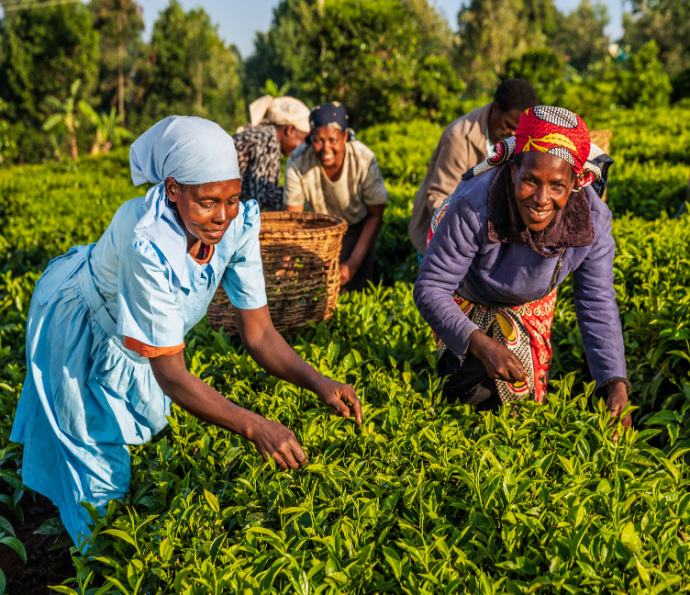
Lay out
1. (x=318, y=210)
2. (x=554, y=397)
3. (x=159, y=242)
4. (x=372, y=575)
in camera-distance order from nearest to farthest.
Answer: (x=372, y=575) < (x=159, y=242) < (x=554, y=397) < (x=318, y=210)

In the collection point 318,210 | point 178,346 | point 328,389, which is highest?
point 318,210

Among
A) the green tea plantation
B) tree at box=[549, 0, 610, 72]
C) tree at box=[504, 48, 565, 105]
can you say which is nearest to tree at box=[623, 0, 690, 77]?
tree at box=[549, 0, 610, 72]

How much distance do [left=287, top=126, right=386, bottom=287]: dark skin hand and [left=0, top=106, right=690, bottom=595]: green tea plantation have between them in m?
0.91

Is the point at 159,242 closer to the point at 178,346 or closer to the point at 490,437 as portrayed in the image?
the point at 178,346

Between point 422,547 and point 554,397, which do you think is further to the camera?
point 554,397

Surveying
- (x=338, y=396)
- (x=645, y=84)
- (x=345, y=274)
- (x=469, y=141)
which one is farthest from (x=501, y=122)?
(x=645, y=84)

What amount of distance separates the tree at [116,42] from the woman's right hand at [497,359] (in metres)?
36.1

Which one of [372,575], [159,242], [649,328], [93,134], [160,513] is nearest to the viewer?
[372,575]

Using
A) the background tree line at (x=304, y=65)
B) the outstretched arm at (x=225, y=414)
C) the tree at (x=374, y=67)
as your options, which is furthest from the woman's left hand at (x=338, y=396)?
the tree at (x=374, y=67)

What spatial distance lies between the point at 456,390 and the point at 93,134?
1388 inches

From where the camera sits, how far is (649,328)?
291cm

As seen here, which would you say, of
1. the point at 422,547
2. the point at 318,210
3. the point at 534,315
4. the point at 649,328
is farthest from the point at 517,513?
the point at 318,210

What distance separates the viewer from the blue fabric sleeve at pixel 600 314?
7.65ft

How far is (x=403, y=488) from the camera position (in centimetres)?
183
